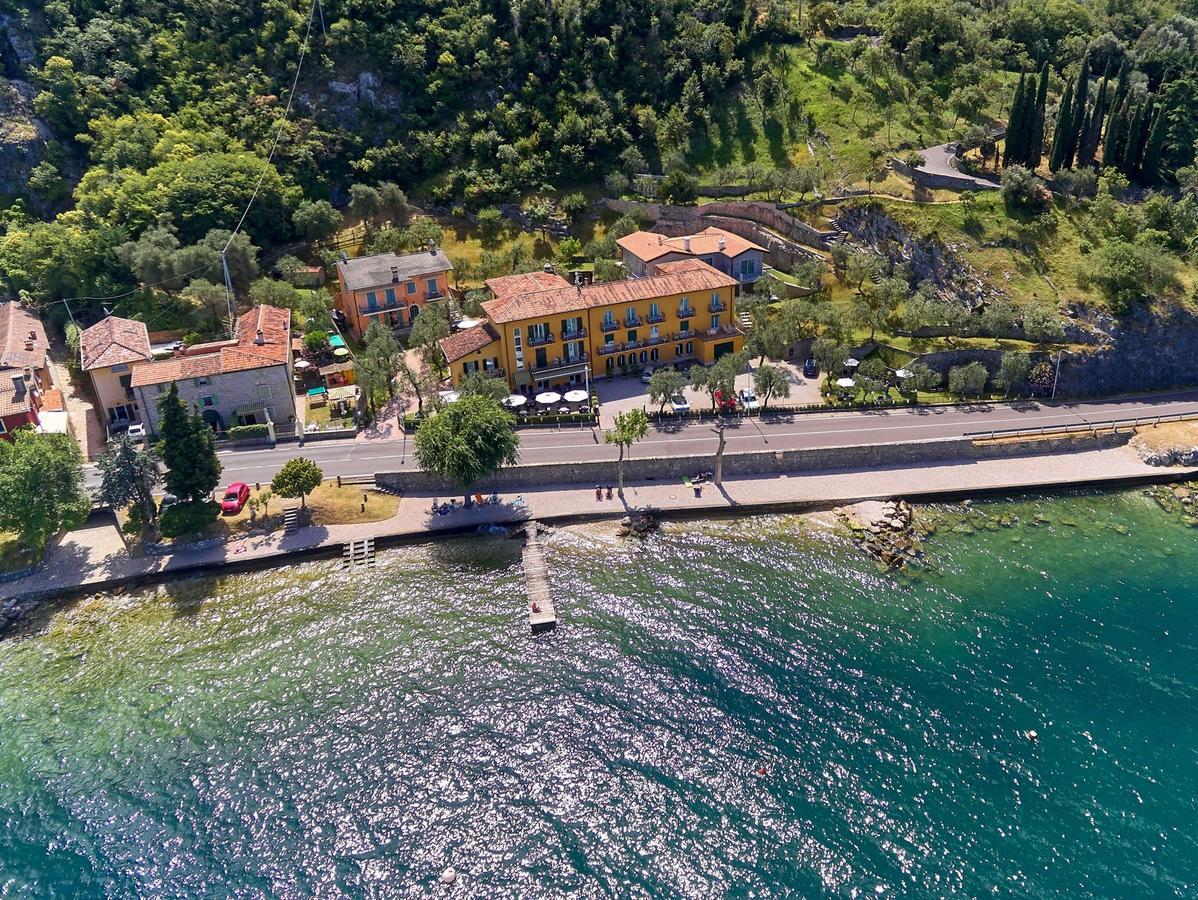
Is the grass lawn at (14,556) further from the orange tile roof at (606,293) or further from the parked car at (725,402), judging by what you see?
the parked car at (725,402)

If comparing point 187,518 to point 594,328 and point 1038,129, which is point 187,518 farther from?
point 1038,129

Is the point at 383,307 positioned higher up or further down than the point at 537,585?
higher up

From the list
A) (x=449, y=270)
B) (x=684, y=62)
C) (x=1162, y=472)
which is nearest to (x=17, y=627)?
(x=449, y=270)

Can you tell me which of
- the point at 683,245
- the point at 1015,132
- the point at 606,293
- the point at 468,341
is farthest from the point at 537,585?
the point at 1015,132

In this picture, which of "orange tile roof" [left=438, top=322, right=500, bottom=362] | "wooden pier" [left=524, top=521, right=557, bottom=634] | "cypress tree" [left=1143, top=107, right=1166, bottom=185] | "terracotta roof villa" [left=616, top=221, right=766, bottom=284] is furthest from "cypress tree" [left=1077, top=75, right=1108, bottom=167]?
"wooden pier" [left=524, top=521, right=557, bottom=634]

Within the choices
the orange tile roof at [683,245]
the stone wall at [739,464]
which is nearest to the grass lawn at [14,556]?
the stone wall at [739,464]
